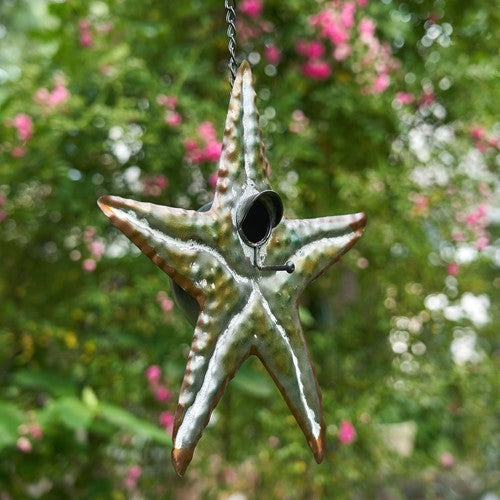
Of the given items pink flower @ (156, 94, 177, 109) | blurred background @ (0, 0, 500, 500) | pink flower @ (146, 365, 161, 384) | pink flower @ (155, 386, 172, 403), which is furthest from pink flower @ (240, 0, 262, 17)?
pink flower @ (155, 386, 172, 403)

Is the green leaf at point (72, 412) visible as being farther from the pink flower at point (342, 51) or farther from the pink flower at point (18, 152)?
the pink flower at point (342, 51)

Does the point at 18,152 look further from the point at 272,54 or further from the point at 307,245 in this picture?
the point at 307,245

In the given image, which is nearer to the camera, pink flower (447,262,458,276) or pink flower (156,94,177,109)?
pink flower (156,94,177,109)

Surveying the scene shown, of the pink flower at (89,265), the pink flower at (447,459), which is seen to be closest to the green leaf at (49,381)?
the pink flower at (89,265)

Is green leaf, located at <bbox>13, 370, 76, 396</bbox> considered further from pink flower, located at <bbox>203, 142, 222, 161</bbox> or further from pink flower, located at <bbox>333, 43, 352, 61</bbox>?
pink flower, located at <bbox>333, 43, 352, 61</bbox>

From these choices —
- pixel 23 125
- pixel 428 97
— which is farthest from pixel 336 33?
pixel 23 125

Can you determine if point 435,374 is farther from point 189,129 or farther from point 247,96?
point 247,96
